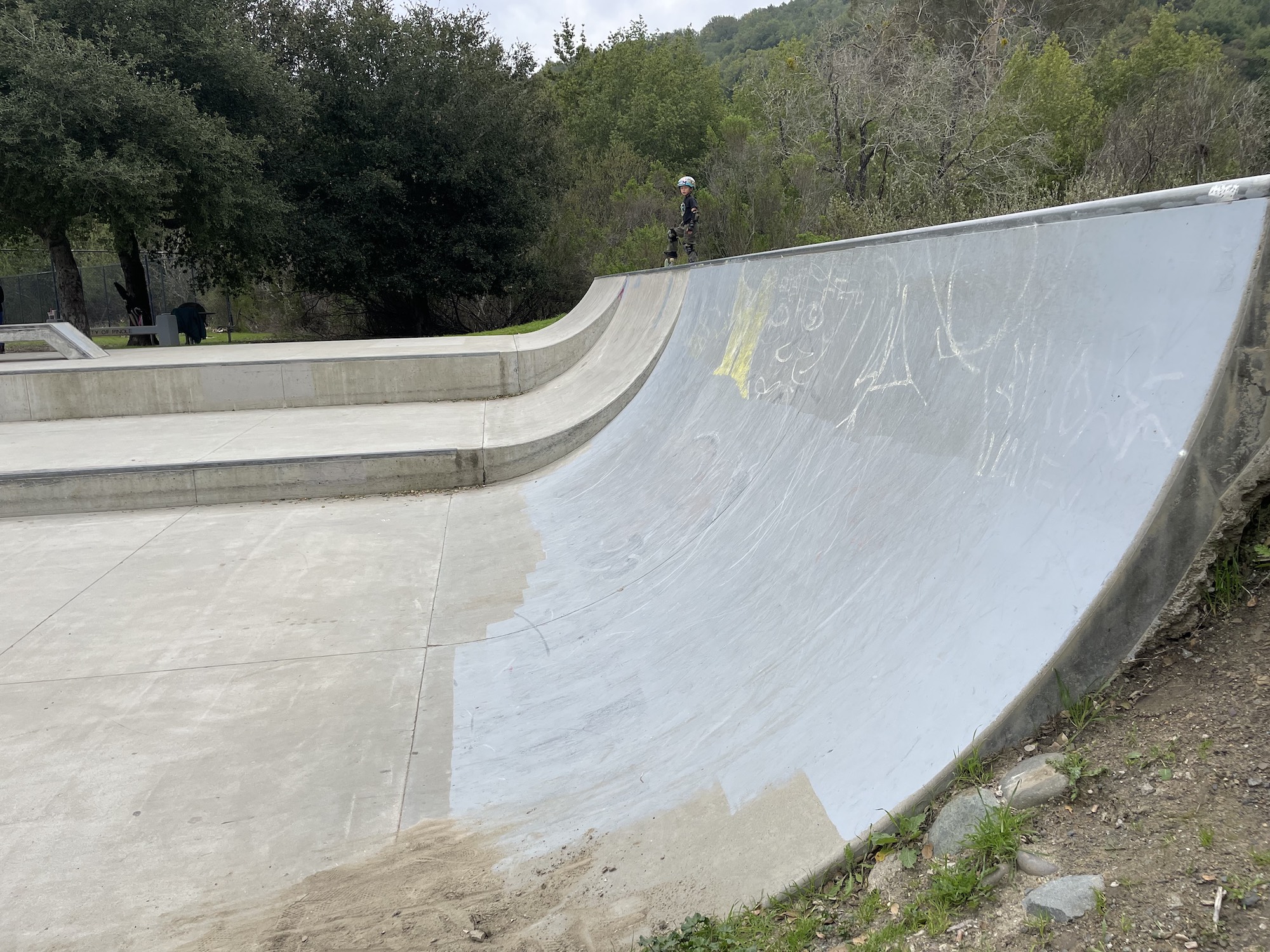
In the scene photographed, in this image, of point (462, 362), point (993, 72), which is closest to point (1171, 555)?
point (462, 362)

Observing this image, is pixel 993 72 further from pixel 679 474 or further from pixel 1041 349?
pixel 1041 349

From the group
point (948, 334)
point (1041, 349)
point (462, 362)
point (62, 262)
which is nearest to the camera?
point (1041, 349)

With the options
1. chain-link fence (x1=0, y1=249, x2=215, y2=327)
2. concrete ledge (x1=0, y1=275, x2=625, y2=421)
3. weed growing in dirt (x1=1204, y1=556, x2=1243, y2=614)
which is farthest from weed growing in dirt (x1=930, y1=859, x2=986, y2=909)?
chain-link fence (x1=0, y1=249, x2=215, y2=327)

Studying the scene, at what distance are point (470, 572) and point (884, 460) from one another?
10.9 feet

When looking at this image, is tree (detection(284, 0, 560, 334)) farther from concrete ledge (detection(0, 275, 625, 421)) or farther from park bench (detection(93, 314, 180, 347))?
concrete ledge (detection(0, 275, 625, 421))

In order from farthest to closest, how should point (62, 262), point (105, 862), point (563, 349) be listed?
point (62, 262), point (563, 349), point (105, 862)

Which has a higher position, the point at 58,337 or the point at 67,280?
the point at 67,280

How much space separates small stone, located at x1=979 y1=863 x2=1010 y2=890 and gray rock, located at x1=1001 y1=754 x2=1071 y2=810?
17 cm

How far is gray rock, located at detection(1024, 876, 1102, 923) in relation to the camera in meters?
1.76

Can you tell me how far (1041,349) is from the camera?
2.75 meters

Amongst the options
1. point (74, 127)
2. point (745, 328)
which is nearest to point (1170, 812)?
point (745, 328)

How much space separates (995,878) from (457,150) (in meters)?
25.0

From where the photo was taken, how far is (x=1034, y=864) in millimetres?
1908

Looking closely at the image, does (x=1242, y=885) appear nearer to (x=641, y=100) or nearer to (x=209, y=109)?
(x=209, y=109)
